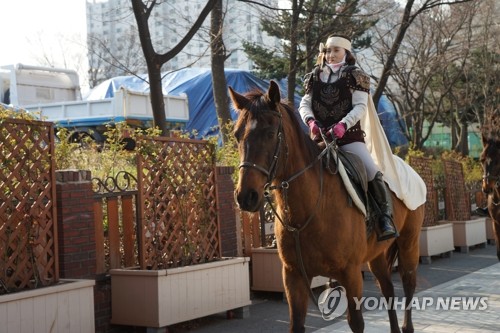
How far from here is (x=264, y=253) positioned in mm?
10469

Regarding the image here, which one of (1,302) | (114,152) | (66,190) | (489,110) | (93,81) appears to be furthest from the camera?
(93,81)

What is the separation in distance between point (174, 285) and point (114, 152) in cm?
252

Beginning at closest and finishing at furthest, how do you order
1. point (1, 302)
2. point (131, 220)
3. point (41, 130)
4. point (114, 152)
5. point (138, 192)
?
point (1, 302) < point (41, 130) < point (138, 192) < point (131, 220) < point (114, 152)

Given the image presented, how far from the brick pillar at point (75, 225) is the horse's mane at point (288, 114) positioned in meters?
2.97

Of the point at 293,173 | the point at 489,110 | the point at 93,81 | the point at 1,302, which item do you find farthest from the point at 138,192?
the point at 93,81

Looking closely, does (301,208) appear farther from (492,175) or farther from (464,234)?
(464,234)

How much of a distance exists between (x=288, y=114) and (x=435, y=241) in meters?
10.7

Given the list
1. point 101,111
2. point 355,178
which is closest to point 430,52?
point 101,111

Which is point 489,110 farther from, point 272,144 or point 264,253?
point 272,144

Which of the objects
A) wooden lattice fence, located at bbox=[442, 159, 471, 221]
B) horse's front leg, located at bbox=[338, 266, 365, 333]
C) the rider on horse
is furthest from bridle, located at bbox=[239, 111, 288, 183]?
wooden lattice fence, located at bbox=[442, 159, 471, 221]

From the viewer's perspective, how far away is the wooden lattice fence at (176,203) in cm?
831

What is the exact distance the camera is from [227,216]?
1020cm

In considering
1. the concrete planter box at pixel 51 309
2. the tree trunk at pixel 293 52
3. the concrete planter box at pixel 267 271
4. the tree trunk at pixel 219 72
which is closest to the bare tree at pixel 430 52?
the tree trunk at pixel 293 52

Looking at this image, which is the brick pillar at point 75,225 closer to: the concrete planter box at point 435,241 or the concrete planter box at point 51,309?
the concrete planter box at point 51,309
